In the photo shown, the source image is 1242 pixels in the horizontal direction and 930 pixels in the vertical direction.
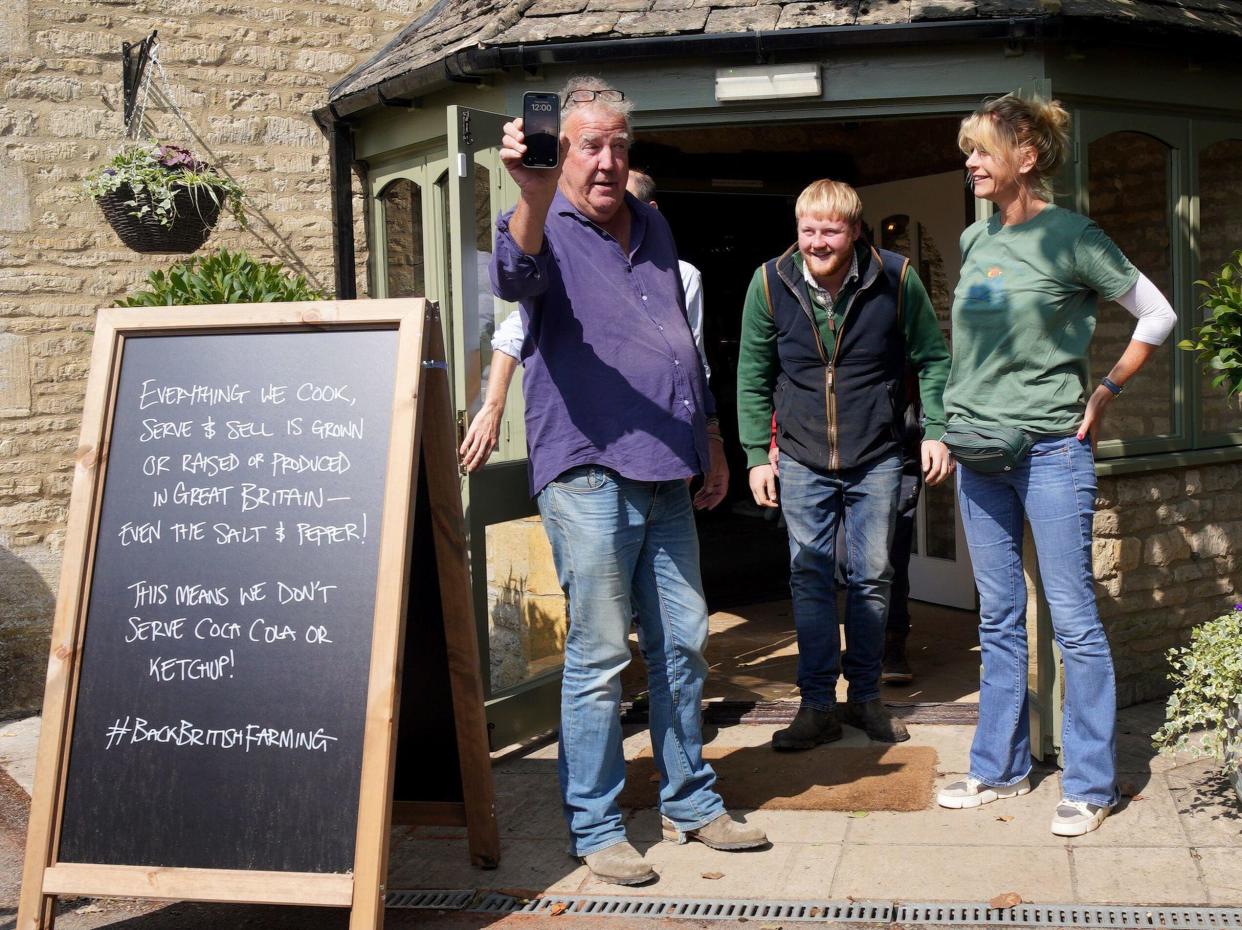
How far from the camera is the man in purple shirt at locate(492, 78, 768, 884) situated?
380 centimetres

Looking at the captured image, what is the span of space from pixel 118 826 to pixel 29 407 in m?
3.27

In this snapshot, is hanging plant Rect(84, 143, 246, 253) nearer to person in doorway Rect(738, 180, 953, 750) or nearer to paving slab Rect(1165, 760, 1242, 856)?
person in doorway Rect(738, 180, 953, 750)

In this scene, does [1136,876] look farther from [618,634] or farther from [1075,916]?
[618,634]

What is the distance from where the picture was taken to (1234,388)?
13.9 feet

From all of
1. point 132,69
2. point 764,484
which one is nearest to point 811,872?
point 764,484

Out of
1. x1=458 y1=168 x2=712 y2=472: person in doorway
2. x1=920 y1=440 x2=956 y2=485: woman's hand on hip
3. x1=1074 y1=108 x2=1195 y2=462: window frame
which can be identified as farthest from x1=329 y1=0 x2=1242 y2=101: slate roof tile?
x1=920 y1=440 x2=956 y2=485: woman's hand on hip

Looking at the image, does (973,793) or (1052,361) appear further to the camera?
(973,793)

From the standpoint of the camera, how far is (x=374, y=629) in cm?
344

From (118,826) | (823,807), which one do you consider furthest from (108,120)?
(823,807)

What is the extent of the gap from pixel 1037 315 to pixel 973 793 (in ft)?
5.11

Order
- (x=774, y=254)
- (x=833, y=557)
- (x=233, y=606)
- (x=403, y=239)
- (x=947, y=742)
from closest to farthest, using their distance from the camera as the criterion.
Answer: (x=233, y=606), (x=833, y=557), (x=947, y=742), (x=403, y=239), (x=774, y=254)

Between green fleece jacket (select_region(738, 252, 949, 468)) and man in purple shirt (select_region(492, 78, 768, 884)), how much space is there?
0.89 metres

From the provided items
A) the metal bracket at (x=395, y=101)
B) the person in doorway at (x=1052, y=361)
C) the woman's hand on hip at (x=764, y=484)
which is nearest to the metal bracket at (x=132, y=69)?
the metal bracket at (x=395, y=101)

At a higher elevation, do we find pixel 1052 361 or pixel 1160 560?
pixel 1052 361
